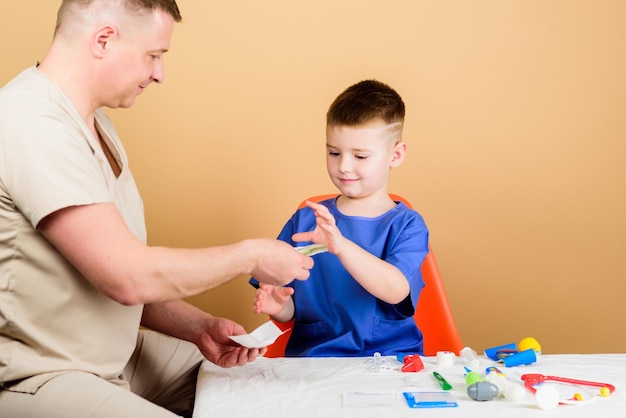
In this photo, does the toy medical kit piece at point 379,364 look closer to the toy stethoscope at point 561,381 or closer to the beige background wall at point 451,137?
the toy stethoscope at point 561,381

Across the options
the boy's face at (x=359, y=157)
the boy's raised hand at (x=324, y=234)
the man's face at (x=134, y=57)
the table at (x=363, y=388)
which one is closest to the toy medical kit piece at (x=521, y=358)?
the table at (x=363, y=388)

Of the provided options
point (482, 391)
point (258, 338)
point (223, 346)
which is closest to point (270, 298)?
point (223, 346)

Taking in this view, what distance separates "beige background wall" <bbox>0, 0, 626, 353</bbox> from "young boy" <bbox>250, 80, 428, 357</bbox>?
2.36 feet

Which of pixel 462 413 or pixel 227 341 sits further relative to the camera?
pixel 227 341

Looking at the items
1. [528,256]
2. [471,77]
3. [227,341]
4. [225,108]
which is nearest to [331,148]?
[227,341]

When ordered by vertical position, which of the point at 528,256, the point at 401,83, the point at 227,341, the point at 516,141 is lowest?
the point at 528,256

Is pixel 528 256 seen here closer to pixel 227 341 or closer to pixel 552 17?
pixel 552 17

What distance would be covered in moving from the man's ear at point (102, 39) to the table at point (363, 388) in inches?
28.4

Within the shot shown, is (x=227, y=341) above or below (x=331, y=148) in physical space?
below

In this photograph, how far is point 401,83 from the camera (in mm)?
2926

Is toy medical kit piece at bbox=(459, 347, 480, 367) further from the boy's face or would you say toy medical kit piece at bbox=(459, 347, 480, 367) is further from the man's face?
the man's face

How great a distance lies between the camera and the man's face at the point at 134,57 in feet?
5.40

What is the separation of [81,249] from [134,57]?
49 cm

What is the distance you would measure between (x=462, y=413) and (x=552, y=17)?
203 centimetres
